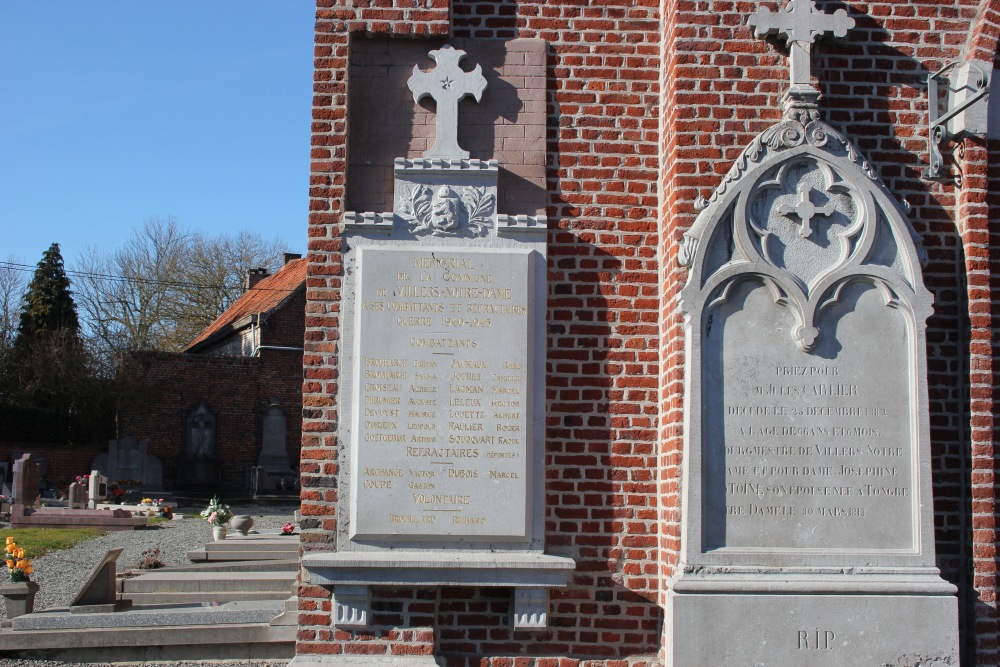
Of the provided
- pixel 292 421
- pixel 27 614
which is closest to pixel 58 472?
pixel 292 421

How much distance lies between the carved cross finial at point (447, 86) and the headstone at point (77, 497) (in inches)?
788

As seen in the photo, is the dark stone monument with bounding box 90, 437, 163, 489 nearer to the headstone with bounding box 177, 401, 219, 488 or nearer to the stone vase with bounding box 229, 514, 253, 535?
the headstone with bounding box 177, 401, 219, 488

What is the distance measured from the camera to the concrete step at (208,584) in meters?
11.2

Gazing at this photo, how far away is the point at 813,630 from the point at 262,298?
116 ft

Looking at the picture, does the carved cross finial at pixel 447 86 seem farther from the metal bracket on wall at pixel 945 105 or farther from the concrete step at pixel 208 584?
the concrete step at pixel 208 584

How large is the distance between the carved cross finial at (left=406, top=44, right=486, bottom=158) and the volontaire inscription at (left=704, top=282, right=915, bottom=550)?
6.77 ft

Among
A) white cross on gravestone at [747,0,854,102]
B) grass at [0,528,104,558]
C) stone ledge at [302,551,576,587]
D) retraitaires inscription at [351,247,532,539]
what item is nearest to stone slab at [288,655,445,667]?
stone ledge at [302,551,576,587]

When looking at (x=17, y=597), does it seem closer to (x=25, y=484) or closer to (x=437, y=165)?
(x=437, y=165)

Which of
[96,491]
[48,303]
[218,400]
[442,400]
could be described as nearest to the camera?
[442,400]

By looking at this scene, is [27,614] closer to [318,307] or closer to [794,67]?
[318,307]

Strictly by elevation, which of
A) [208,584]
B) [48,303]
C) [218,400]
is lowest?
[208,584]

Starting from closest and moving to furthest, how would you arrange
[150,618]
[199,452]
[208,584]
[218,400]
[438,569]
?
1. [438,569]
2. [150,618]
3. [208,584]
4. [199,452]
5. [218,400]

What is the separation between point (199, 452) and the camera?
33906mm

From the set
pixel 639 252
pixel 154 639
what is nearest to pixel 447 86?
pixel 639 252
